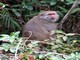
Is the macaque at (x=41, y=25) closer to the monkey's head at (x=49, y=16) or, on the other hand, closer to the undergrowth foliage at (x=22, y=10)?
the monkey's head at (x=49, y=16)

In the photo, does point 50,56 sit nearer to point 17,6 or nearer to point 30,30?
point 30,30

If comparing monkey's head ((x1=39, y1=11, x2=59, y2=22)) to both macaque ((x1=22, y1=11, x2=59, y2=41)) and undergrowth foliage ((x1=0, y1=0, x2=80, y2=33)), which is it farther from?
undergrowth foliage ((x1=0, y1=0, x2=80, y2=33))

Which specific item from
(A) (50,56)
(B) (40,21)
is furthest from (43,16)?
(A) (50,56)

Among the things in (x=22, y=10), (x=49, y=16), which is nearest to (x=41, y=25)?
(x=49, y=16)

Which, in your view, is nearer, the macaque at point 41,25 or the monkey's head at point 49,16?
the macaque at point 41,25

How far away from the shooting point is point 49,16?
561 cm

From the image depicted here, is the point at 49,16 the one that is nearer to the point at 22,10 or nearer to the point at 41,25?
the point at 41,25

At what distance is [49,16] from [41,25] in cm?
24

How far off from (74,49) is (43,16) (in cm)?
182

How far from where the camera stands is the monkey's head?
17.9ft

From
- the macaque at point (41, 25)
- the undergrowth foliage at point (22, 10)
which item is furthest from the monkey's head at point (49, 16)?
the undergrowth foliage at point (22, 10)

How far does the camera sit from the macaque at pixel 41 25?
5.10 m

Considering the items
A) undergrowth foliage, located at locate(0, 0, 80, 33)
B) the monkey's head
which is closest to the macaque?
the monkey's head

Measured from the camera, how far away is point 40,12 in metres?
5.71
